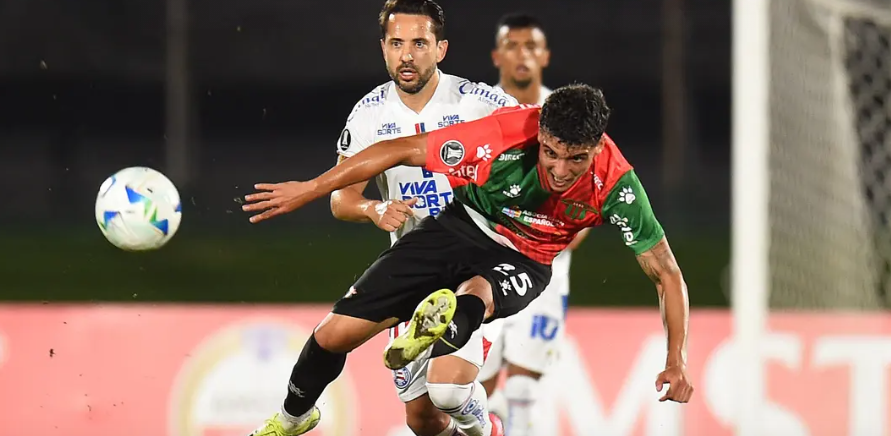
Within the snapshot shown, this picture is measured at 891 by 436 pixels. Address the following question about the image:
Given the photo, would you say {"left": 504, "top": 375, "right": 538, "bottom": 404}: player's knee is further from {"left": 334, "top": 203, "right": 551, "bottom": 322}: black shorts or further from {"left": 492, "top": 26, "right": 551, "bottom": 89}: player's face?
{"left": 334, "top": 203, "right": 551, "bottom": 322}: black shorts

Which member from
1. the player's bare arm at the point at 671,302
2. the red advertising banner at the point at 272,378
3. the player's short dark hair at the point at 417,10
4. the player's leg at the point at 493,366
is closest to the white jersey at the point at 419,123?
the player's short dark hair at the point at 417,10

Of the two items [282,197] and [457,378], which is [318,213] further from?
[282,197]

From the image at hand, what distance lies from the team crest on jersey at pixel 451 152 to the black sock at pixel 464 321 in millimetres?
472

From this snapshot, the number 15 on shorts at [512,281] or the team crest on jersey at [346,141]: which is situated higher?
the team crest on jersey at [346,141]

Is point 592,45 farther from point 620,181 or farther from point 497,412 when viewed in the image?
point 620,181

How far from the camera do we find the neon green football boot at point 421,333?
4.24m

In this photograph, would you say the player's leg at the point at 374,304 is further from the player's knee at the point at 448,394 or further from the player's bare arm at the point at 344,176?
the player's bare arm at the point at 344,176

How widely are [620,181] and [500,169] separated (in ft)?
1.38

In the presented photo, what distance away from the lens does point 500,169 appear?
4.49 m

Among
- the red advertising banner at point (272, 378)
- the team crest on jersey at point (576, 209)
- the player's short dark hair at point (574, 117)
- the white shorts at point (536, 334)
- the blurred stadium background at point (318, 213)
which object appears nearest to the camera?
the player's short dark hair at point (574, 117)

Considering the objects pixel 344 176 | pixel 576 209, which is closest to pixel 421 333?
pixel 344 176

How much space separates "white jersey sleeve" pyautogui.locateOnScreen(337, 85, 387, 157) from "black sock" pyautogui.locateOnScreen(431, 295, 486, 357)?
82cm

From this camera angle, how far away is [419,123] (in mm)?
4918

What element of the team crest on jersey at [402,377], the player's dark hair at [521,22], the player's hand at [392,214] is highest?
the player's dark hair at [521,22]
